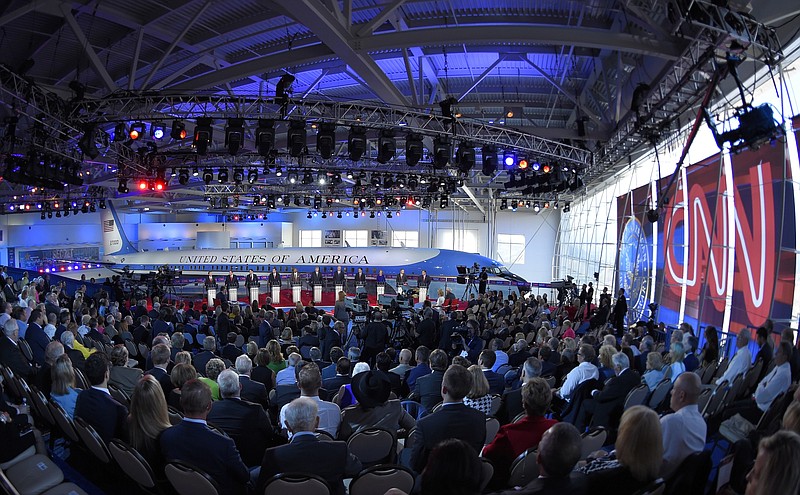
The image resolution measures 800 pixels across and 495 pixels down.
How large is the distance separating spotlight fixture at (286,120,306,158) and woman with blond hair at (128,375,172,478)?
8.87m

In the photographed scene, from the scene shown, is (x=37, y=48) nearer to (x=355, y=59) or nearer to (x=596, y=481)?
(x=355, y=59)

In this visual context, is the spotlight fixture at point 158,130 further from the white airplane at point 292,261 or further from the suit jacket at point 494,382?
the white airplane at point 292,261

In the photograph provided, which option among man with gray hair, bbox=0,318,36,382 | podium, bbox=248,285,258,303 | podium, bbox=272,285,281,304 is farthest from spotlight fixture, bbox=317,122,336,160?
podium, bbox=248,285,258,303

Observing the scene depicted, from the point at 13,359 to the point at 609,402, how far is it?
730 cm

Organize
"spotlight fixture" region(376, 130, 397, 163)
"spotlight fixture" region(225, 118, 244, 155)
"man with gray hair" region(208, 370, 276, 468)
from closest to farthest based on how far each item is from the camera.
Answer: "man with gray hair" region(208, 370, 276, 468)
"spotlight fixture" region(225, 118, 244, 155)
"spotlight fixture" region(376, 130, 397, 163)

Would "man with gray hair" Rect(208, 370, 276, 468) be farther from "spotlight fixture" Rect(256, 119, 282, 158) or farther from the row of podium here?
the row of podium

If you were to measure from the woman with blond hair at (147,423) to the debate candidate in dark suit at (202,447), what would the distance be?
20 centimetres

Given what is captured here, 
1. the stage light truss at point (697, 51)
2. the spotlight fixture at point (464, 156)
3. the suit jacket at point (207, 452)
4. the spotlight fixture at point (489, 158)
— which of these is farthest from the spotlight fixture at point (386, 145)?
the suit jacket at point (207, 452)

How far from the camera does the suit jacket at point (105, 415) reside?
4.29 m

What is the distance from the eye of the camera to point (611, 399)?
5605 mm

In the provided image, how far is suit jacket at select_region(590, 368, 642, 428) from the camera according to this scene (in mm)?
5566

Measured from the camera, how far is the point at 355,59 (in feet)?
31.2

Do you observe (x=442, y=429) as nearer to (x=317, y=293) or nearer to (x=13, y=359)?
(x=13, y=359)

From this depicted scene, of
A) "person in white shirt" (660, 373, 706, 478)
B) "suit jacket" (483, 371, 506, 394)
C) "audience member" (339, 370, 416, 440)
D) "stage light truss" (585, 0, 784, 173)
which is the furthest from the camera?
"stage light truss" (585, 0, 784, 173)
